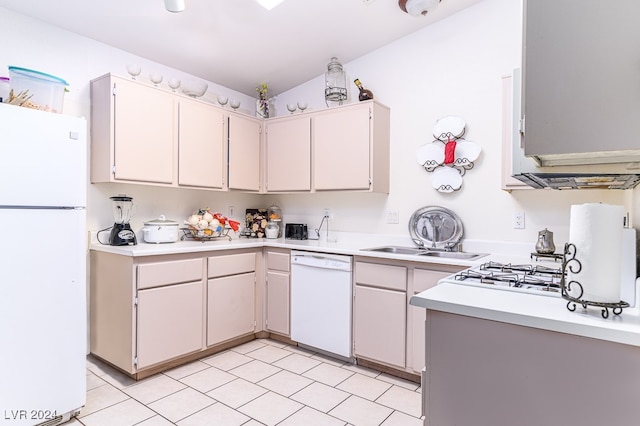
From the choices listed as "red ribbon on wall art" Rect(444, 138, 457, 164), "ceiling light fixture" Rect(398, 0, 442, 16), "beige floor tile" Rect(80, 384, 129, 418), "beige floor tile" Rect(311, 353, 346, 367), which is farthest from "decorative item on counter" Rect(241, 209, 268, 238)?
"ceiling light fixture" Rect(398, 0, 442, 16)

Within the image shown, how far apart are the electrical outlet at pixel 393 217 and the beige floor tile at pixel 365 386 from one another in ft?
4.30

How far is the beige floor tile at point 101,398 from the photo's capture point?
2144 mm

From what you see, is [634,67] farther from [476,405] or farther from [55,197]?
[55,197]

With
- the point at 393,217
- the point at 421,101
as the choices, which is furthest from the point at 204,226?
the point at 421,101

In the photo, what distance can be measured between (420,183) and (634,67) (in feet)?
7.42

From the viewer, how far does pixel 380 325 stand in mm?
2627

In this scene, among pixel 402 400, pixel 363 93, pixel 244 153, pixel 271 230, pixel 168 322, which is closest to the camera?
pixel 402 400

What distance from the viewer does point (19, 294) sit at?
1.84 metres

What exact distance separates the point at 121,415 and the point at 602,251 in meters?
2.44

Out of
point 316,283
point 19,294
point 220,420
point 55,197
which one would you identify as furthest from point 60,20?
point 220,420

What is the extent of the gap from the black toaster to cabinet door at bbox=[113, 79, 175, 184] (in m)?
1.24

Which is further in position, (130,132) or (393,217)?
(393,217)

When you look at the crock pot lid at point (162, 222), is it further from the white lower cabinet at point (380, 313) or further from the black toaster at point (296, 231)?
the white lower cabinet at point (380, 313)

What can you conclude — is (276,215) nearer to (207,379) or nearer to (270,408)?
(207,379)
